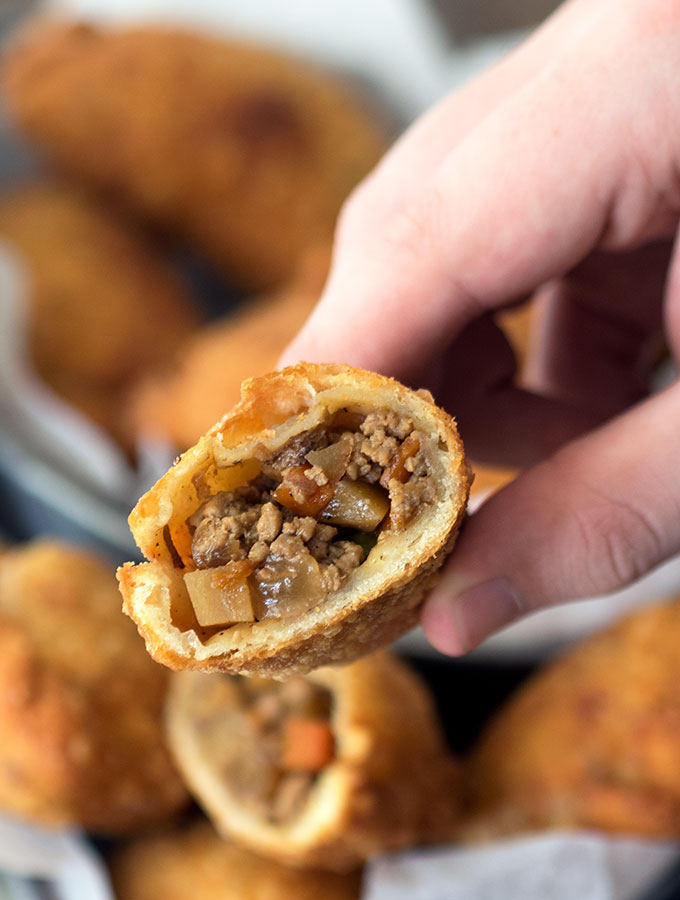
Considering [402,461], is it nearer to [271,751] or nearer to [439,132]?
[439,132]

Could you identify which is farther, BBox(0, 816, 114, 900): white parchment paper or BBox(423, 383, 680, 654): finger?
BBox(0, 816, 114, 900): white parchment paper

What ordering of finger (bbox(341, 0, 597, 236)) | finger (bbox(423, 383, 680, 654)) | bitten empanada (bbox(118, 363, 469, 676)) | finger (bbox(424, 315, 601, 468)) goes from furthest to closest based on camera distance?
finger (bbox(424, 315, 601, 468)) → finger (bbox(341, 0, 597, 236)) → finger (bbox(423, 383, 680, 654)) → bitten empanada (bbox(118, 363, 469, 676))

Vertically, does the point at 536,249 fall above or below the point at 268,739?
above

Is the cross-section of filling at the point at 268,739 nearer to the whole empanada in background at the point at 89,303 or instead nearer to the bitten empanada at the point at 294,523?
the bitten empanada at the point at 294,523

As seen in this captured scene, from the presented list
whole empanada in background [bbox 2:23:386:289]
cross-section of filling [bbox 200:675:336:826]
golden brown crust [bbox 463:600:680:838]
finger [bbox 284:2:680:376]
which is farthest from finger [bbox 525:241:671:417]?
whole empanada in background [bbox 2:23:386:289]

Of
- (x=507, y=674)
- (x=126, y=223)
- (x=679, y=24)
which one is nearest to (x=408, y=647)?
(x=507, y=674)

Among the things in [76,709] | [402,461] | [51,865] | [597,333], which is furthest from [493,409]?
[51,865]

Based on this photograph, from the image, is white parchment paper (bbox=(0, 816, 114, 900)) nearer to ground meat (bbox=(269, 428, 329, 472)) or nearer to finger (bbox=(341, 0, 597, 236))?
ground meat (bbox=(269, 428, 329, 472))

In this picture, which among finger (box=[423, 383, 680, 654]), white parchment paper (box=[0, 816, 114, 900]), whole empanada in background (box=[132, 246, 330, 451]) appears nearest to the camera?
finger (box=[423, 383, 680, 654])
